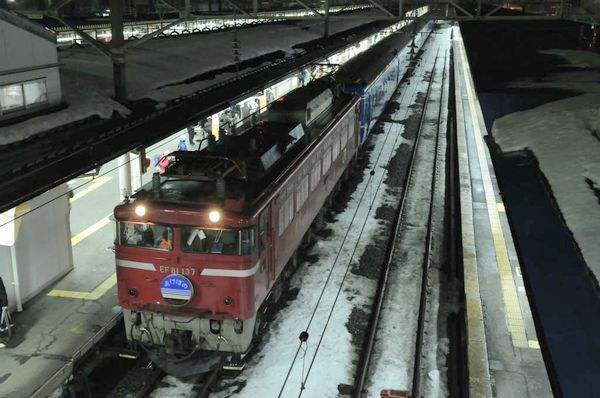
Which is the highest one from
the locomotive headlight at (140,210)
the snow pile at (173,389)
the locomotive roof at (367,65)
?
the locomotive roof at (367,65)

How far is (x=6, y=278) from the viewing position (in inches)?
444

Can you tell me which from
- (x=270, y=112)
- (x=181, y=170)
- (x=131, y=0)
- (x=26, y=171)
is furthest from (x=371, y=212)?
(x=131, y=0)

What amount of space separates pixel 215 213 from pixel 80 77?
5.18 m

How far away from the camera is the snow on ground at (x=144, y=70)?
375 inches

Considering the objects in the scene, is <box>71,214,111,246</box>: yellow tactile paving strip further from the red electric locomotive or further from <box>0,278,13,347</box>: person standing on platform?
the red electric locomotive

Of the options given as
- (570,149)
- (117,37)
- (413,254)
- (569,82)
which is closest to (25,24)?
(117,37)

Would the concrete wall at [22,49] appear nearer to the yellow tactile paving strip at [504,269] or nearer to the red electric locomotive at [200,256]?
the red electric locomotive at [200,256]

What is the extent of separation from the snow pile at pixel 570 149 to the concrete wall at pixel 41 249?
38.5ft

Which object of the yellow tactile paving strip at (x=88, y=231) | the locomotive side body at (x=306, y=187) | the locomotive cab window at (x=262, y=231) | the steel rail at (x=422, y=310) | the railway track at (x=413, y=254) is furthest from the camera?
the yellow tactile paving strip at (x=88, y=231)

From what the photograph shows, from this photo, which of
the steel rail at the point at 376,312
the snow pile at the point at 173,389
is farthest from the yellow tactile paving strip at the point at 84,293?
the steel rail at the point at 376,312

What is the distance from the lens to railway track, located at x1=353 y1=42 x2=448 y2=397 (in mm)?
10180

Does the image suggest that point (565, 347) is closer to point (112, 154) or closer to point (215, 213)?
point (215, 213)

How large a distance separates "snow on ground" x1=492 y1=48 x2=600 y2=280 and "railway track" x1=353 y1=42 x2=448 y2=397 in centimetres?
375

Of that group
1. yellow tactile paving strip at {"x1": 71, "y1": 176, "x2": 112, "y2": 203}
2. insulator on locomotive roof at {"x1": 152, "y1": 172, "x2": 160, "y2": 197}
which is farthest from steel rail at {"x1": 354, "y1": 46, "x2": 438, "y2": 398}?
yellow tactile paving strip at {"x1": 71, "y1": 176, "x2": 112, "y2": 203}
